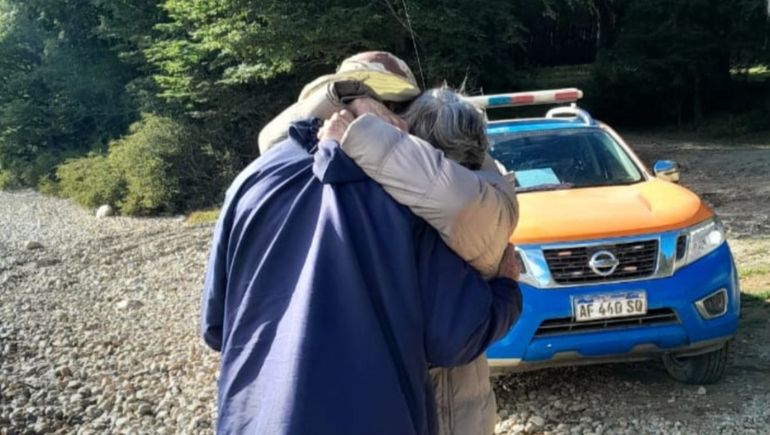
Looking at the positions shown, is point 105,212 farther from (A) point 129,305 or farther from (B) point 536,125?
(B) point 536,125

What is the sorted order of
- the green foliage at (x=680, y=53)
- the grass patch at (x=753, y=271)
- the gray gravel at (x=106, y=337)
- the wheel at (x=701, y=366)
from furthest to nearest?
the green foliage at (x=680, y=53) → the grass patch at (x=753, y=271) → the gray gravel at (x=106, y=337) → the wheel at (x=701, y=366)

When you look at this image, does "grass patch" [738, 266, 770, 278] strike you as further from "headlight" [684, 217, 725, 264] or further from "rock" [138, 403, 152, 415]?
"rock" [138, 403, 152, 415]

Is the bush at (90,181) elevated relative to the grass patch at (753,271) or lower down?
lower down

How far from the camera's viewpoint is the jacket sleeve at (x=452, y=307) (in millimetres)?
1853

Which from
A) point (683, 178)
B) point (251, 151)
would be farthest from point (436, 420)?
point (251, 151)

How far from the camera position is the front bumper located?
14.7 feet

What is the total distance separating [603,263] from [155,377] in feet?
13.5

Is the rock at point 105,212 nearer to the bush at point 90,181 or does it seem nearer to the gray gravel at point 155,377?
the bush at point 90,181

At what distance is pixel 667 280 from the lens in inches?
179

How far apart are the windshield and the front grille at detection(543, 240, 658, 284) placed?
1.10 m

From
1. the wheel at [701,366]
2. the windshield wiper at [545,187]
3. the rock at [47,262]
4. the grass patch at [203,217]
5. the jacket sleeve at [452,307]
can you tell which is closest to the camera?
the jacket sleeve at [452,307]

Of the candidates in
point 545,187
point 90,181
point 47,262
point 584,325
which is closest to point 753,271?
point 545,187

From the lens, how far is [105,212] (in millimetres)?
21578

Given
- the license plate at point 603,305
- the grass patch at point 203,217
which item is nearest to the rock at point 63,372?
the license plate at point 603,305
